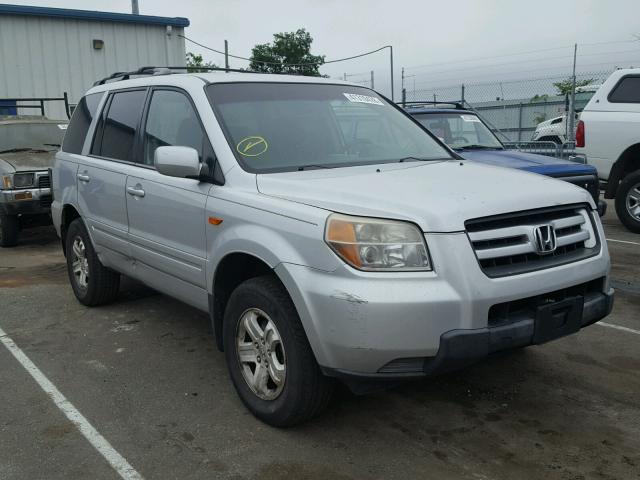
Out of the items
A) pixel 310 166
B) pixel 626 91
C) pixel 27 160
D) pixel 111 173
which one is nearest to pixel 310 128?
pixel 310 166

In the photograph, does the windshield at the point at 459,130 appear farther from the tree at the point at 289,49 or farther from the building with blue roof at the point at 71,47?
the tree at the point at 289,49

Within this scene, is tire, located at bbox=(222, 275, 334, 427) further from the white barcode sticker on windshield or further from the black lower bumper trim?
the white barcode sticker on windshield

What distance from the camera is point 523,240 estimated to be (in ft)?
9.93

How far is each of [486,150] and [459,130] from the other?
1.87 feet

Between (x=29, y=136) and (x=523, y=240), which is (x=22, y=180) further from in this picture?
(x=523, y=240)

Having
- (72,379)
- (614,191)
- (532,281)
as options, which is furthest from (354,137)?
(614,191)

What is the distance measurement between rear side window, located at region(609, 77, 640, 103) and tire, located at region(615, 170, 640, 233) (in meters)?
1.01

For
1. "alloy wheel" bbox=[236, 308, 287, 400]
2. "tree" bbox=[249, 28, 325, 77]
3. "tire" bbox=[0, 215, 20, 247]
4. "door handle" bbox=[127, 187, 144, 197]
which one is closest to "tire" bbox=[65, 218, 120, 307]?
"door handle" bbox=[127, 187, 144, 197]

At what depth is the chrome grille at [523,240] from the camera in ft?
9.50

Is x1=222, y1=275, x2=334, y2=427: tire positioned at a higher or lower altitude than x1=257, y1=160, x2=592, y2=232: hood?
lower

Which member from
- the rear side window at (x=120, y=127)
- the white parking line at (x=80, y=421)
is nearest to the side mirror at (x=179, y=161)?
the rear side window at (x=120, y=127)

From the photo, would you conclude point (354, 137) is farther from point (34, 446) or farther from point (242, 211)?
point (34, 446)

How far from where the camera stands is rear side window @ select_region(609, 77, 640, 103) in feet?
29.0

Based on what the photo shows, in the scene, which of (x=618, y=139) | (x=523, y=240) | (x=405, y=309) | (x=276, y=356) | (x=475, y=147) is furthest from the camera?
(x=618, y=139)
